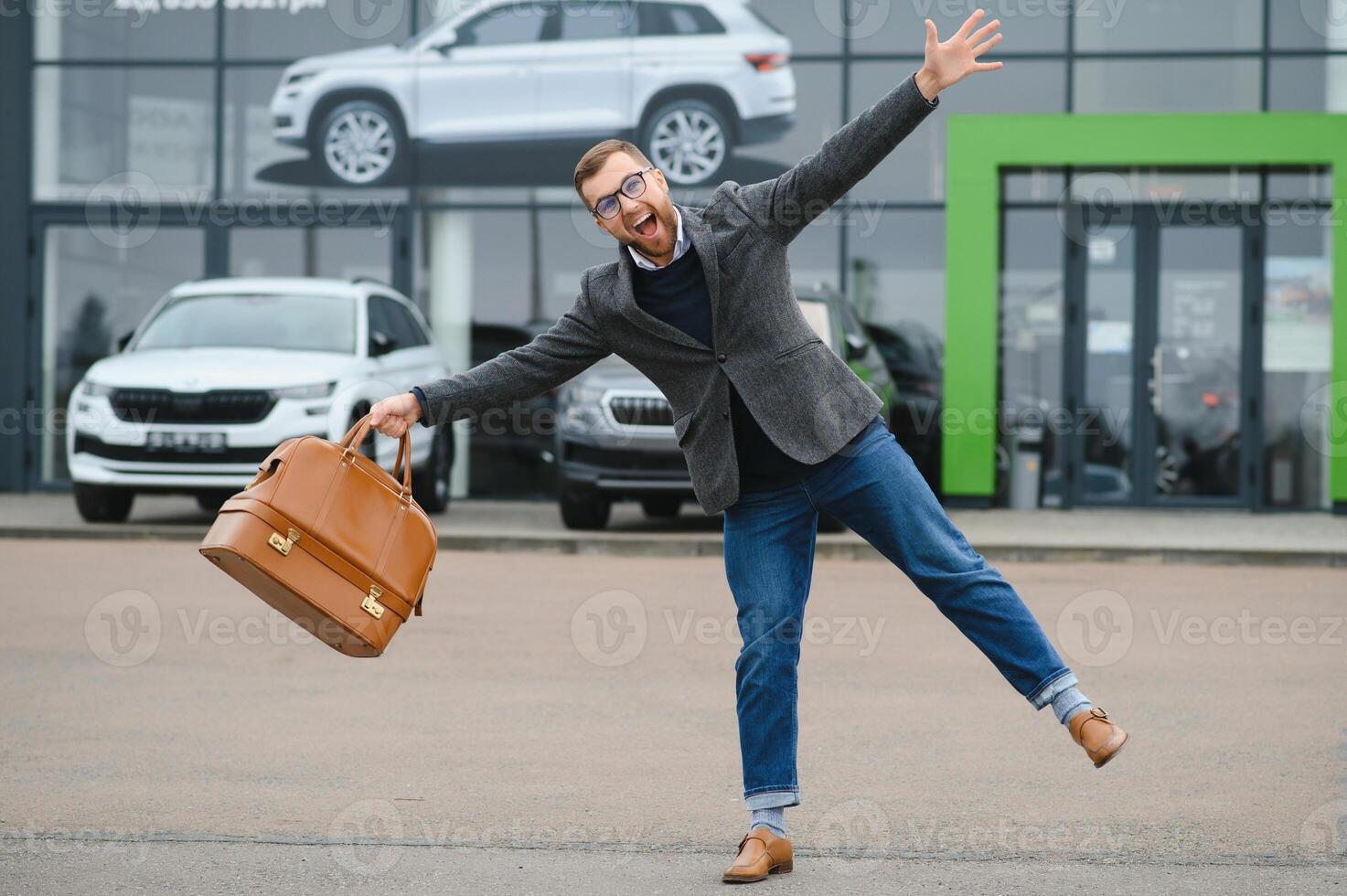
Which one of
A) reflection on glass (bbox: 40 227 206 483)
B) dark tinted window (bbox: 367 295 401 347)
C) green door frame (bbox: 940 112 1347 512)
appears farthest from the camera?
reflection on glass (bbox: 40 227 206 483)

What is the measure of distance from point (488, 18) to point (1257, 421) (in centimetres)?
844

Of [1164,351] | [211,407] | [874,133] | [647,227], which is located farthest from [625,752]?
[1164,351]

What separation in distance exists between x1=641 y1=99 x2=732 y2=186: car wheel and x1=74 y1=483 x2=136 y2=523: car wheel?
243 inches

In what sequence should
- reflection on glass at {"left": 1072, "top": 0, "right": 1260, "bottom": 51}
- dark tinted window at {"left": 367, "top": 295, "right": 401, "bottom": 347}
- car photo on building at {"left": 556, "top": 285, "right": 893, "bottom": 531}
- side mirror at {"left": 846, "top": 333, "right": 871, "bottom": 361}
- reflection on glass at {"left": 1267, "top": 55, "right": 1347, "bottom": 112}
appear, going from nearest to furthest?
car photo on building at {"left": 556, "top": 285, "right": 893, "bottom": 531}, side mirror at {"left": 846, "top": 333, "right": 871, "bottom": 361}, dark tinted window at {"left": 367, "top": 295, "right": 401, "bottom": 347}, reflection on glass at {"left": 1267, "top": 55, "right": 1347, "bottom": 112}, reflection on glass at {"left": 1072, "top": 0, "right": 1260, "bottom": 51}

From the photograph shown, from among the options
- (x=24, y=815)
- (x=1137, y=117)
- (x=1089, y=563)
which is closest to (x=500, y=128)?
(x=1137, y=117)

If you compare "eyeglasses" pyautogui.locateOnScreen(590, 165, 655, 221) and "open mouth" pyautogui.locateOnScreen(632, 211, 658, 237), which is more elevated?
"eyeglasses" pyautogui.locateOnScreen(590, 165, 655, 221)

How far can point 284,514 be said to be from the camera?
13.5ft

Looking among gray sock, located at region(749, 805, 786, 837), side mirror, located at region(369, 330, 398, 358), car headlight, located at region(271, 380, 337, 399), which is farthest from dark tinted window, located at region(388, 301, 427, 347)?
gray sock, located at region(749, 805, 786, 837)

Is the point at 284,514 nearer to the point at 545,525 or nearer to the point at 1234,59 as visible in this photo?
the point at 545,525

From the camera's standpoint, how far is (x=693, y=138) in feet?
55.3

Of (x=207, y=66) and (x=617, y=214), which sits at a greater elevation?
(x=207, y=66)

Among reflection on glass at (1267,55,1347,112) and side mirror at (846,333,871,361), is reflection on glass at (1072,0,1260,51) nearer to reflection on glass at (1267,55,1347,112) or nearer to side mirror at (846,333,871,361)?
reflection on glass at (1267,55,1347,112)

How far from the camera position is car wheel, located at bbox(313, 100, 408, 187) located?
679 inches

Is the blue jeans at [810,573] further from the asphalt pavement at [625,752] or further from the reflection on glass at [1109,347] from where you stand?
the reflection on glass at [1109,347]
